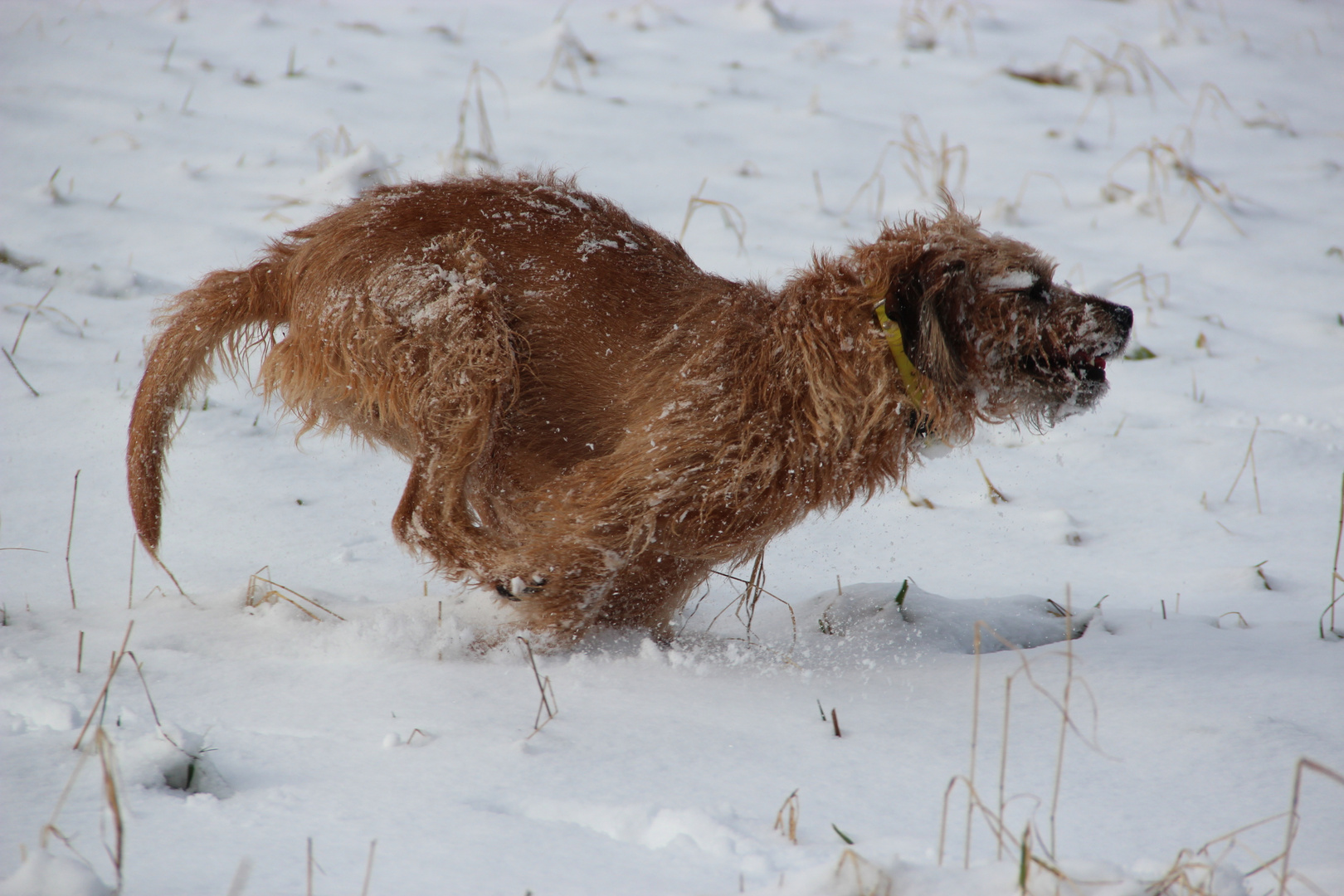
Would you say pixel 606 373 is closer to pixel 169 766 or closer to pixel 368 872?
pixel 169 766

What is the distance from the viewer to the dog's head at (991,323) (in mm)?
2658

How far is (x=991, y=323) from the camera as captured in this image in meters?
2.72

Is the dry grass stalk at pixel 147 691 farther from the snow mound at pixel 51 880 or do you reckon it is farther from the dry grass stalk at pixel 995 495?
the dry grass stalk at pixel 995 495

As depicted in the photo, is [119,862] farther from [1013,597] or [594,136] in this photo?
[594,136]

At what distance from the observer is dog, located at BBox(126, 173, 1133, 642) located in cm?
260

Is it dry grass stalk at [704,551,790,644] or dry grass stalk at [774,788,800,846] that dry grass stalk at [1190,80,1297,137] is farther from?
dry grass stalk at [774,788,800,846]

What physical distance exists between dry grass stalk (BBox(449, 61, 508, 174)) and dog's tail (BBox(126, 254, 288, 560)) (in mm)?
2502

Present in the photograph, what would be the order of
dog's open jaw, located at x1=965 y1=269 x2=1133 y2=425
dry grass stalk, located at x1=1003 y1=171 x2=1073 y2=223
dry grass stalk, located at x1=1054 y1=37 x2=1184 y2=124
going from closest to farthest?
dog's open jaw, located at x1=965 y1=269 x2=1133 y2=425 < dry grass stalk, located at x1=1003 y1=171 x2=1073 y2=223 < dry grass stalk, located at x1=1054 y1=37 x2=1184 y2=124

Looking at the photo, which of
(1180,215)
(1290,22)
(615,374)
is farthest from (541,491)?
(1290,22)

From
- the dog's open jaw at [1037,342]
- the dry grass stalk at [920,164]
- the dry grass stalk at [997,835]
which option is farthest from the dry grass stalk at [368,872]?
the dry grass stalk at [920,164]

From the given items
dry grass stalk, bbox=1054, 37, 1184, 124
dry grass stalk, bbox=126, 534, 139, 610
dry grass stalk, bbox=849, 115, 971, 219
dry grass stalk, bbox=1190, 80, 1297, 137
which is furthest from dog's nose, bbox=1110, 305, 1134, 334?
dry grass stalk, bbox=1190, 80, 1297, 137

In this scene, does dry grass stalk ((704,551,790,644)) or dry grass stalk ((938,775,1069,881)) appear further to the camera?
dry grass stalk ((704,551,790,644))

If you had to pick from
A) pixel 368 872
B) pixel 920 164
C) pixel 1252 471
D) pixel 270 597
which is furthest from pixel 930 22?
pixel 368 872

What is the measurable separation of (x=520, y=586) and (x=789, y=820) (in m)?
1.26
